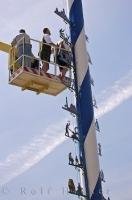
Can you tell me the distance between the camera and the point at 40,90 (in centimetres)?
1916

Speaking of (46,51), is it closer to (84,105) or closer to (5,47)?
(5,47)

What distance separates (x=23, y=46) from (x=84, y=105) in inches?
141

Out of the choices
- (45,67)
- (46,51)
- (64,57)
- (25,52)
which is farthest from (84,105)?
(25,52)

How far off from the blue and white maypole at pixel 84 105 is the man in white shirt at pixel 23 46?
1816 mm

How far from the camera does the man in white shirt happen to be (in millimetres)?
18797

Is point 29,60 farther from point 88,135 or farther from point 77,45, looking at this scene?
point 88,135

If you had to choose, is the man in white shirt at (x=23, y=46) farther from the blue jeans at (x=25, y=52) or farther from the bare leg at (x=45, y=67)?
the bare leg at (x=45, y=67)

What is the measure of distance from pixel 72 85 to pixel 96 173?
11.0 feet

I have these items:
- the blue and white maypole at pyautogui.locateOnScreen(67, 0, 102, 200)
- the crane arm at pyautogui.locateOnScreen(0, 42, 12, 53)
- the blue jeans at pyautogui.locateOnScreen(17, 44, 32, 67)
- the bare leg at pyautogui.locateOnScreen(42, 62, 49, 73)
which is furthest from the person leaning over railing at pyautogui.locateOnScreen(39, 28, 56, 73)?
the crane arm at pyautogui.locateOnScreen(0, 42, 12, 53)

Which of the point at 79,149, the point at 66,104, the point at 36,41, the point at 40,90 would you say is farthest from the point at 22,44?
the point at 79,149

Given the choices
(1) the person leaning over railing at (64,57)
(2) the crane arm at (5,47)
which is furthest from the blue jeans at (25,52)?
(1) the person leaning over railing at (64,57)

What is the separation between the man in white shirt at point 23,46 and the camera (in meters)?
18.8

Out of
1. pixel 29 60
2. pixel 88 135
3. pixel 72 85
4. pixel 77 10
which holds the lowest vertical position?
pixel 88 135

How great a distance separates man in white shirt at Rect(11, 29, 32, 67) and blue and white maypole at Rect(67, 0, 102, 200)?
1816 mm
